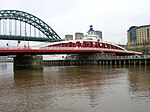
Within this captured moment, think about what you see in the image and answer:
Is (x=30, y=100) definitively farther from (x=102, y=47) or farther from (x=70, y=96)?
(x=102, y=47)

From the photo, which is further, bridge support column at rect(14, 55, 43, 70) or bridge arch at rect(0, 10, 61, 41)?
bridge arch at rect(0, 10, 61, 41)

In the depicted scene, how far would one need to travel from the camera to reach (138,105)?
55.6ft

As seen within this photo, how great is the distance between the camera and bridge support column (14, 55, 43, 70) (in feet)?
205

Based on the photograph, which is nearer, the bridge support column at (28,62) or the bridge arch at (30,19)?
the bridge support column at (28,62)

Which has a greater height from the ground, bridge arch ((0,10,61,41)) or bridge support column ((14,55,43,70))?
bridge arch ((0,10,61,41))

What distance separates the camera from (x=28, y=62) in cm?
6356

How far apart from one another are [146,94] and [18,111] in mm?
10761

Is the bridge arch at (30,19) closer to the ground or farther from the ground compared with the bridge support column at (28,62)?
farther from the ground

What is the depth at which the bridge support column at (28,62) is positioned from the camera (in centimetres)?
6235

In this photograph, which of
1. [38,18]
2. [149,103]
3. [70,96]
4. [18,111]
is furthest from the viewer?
[38,18]

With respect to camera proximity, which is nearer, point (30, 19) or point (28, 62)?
point (28, 62)

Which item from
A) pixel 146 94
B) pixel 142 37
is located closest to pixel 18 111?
pixel 146 94

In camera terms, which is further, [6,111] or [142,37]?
[142,37]

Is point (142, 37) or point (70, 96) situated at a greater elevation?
point (142, 37)
